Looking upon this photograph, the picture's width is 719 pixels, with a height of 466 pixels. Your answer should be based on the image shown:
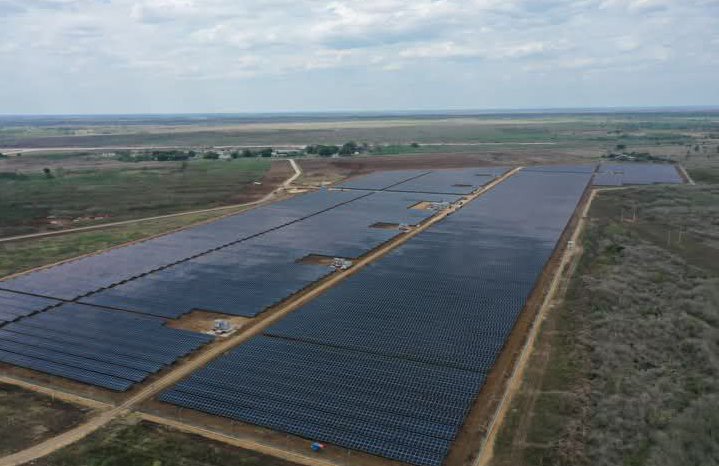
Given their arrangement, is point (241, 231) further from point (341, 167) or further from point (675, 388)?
point (341, 167)

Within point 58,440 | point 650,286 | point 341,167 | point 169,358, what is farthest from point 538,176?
point 58,440

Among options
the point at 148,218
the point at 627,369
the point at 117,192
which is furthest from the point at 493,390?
the point at 117,192

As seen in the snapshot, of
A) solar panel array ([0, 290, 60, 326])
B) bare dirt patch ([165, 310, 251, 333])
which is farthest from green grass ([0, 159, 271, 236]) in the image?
bare dirt patch ([165, 310, 251, 333])

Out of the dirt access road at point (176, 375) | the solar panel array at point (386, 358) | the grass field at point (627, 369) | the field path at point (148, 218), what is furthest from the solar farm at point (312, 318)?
the field path at point (148, 218)

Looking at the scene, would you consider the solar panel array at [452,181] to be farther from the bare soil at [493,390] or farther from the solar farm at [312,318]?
the bare soil at [493,390]

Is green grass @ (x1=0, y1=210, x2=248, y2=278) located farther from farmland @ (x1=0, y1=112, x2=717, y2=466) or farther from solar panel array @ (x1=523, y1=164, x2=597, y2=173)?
solar panel array @ (x1=523, y1=164, x2=597, y2=173)
